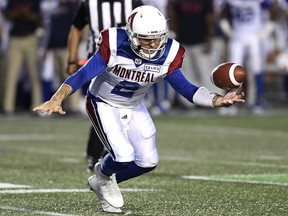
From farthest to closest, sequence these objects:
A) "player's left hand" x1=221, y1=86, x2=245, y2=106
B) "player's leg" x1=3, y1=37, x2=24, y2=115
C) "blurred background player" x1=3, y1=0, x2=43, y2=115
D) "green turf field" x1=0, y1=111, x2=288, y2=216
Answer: "player's leg" x1=3, y1=37, x2=24, y2=115 < "blurred background player" x1=3, y1=0, x2=43, y2=115 < "green turf field" x1=0, y1=111, x2=288, y2=216 < "player's left hand" x1=221, y1=86, x2=245, y2=106

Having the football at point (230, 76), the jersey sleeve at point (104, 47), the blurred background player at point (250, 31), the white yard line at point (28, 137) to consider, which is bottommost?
the white yard line at point (28, 137)

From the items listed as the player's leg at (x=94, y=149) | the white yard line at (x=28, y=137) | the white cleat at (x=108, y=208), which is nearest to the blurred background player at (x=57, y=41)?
the white yard line at (x=28, y=137)

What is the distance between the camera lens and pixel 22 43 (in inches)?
610

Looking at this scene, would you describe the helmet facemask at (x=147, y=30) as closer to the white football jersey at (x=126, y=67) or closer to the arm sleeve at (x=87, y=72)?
the white football jersey at (x=126, y=67)

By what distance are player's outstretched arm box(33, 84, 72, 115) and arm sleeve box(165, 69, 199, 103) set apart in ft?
2.58

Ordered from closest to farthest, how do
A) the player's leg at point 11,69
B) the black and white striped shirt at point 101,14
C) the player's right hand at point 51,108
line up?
1. the player's right hand at point 51,108
2. the black and white striped shirt at point 101,14
3. the player's leg at point 11,69

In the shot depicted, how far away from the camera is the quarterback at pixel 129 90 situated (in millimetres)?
6527

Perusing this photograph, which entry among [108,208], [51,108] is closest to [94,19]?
[108,208]

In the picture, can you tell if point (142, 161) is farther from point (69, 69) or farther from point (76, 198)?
point (69, 69)

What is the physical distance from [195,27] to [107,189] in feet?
32.6

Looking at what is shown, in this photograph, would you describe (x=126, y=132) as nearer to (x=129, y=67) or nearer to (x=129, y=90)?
(x=129, y=90)

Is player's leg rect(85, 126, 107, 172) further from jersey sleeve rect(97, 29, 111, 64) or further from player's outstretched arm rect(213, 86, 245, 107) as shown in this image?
player's outstretched arm rect(213, 86, 245, 107)

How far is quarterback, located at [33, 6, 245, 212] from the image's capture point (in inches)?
257

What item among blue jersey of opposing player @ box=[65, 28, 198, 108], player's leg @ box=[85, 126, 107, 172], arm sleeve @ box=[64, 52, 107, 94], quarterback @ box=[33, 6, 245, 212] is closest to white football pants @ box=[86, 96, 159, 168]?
quarterback @ box=[33, 6, 245, 212]
